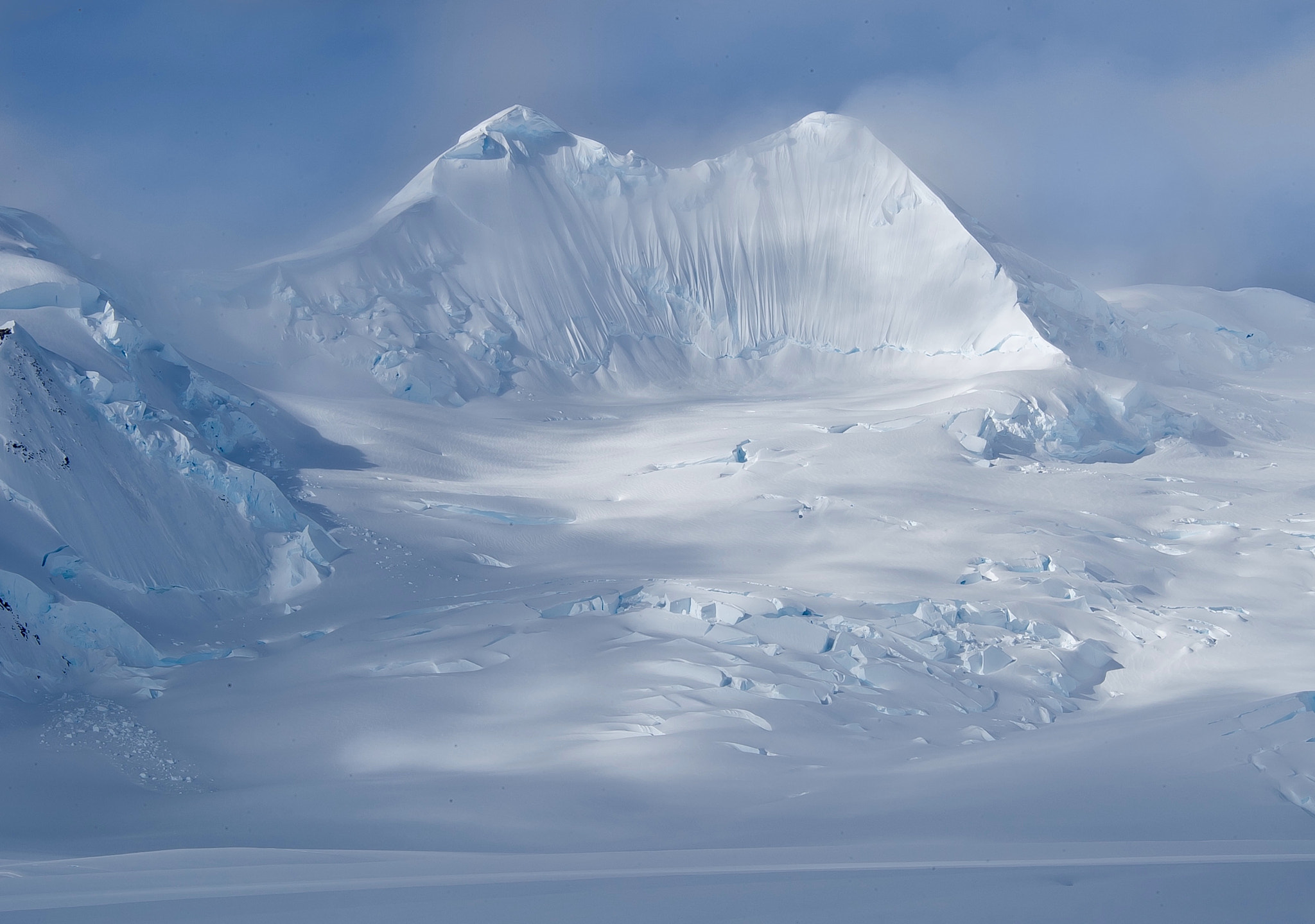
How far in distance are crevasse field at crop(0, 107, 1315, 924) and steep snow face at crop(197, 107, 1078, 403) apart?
31 centimetres

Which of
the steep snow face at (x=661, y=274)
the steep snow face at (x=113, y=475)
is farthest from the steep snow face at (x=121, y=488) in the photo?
the steep snow face at (x=661, y=274)

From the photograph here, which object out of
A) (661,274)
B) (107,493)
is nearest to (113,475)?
(107,493)

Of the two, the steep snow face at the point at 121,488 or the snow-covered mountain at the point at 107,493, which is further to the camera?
the steep snow face at the point at 121,488

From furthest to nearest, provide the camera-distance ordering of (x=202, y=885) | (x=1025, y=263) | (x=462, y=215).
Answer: (x=1025, y=263) < (x=462, y=215) < (x=202, y=885)

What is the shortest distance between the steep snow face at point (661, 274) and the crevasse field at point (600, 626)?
0.31 metres

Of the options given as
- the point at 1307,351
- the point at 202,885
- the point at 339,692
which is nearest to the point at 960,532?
the point at 339,692

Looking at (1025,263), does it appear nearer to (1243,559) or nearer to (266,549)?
(1243,559)

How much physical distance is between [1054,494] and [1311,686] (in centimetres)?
923

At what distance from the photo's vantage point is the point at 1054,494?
1805 centimetres

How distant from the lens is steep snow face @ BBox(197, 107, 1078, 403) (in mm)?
26000

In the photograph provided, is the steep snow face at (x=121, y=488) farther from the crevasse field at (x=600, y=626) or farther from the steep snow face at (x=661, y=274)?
the steep snow face at (x=661, y=274)

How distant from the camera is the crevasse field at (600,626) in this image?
186 inches

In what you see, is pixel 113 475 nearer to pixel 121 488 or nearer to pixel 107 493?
pixel 121 488

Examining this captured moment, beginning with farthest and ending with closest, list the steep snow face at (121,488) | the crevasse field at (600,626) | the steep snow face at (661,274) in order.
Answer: the steep snow face at (661,274)
the steep snow face at (121,488)
the crevasse field at (600,626)
